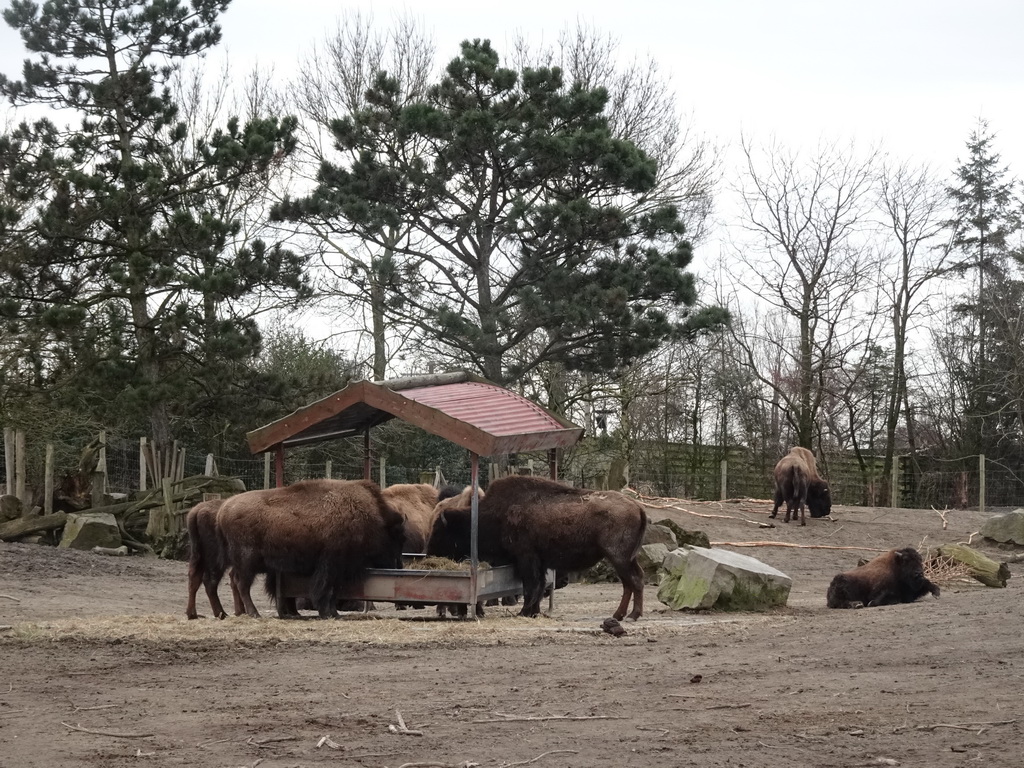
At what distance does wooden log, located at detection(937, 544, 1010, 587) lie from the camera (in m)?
15.6

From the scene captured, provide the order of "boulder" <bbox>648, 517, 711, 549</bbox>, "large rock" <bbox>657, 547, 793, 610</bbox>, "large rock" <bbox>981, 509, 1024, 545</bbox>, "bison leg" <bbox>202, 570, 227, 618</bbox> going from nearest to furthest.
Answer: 1. "bison leg" <bbox>202, 570, 227, 618</bbox>
2. "large rock" <bbox>657, 547, 793, 610</bbox>
3. "boulder" <bbox>648, 517, 711, 549</bbox>
4. "large rock" <bbox>981, 509, 1024, 545</bbox>

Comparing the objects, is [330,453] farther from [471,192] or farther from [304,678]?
[304,678]

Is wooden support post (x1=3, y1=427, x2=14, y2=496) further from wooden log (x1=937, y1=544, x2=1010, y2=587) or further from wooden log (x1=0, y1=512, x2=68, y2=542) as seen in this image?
wooden log (x1=937, y1=544, x2=1010, y2=587)

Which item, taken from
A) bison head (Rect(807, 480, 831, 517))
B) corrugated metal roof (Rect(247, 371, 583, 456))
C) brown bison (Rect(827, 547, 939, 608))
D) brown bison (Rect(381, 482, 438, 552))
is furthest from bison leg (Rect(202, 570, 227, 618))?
bison head (Rect(807, 480, 831, 517))

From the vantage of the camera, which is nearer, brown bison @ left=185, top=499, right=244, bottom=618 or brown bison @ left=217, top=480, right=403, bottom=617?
brown bison @ left=217, top=480, right=403, bottom=617

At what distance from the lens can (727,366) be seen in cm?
4153

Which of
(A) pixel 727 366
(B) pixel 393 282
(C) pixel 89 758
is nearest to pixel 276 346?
(B) pixel 393 282

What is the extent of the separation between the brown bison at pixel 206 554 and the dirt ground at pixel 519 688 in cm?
47

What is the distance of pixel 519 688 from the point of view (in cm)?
790

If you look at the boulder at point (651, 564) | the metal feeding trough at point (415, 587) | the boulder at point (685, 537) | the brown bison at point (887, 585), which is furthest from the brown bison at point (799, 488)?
the metal feeding trough at point (415, 587)

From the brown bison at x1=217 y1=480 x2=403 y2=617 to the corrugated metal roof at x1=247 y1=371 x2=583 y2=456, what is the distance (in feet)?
2.86

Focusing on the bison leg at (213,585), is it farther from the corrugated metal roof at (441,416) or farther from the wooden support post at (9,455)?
the wooden support post at (9,455)

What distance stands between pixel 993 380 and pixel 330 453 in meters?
21.0

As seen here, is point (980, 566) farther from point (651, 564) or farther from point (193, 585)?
point (193, 585)
